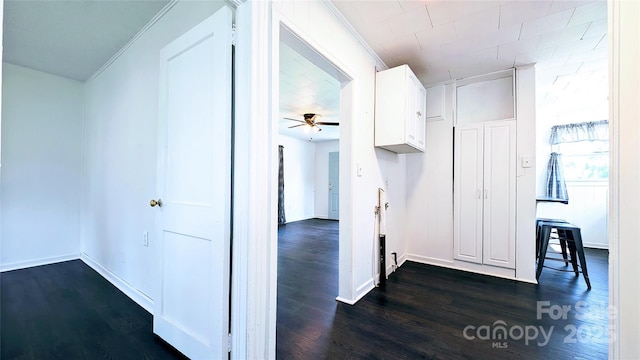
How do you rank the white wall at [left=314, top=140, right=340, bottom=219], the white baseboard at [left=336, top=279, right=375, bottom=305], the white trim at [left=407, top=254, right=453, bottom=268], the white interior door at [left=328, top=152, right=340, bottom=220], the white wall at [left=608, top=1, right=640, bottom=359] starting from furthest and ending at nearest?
the white wall at [left=314, top=140, right=340, bottom=219] → the white interior door at [left=328, top=152, right=340, bottom=220] → the white trim at [left=407, top=254, right=453, bottom=268] → the white baseboard at [left=336, top=279, right=375, bottom=305] → the white wall at [left=608, top=1, right=640, bottom=359]

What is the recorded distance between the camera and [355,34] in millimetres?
2352

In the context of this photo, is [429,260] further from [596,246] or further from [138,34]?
[138,34]

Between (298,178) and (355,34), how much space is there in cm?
523

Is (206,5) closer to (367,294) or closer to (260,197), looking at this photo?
(260,197)

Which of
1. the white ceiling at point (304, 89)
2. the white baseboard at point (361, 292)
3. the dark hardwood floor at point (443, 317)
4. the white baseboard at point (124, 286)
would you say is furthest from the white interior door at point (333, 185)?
the white baseboard at point (124, 286)

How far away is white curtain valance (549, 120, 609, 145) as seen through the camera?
4276mm

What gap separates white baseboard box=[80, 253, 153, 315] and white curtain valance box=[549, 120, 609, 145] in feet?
20.6

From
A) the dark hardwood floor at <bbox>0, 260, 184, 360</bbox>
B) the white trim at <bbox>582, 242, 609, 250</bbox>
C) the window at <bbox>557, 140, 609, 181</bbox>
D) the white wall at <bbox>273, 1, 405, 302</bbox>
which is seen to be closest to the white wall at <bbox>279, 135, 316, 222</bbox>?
the white wall at <bbox>273, 1, 405, 302</bbox>

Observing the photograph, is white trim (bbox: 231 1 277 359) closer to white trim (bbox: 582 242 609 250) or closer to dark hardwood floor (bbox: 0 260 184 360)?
dark hardwood floor (bbox: 0 260 184 360)

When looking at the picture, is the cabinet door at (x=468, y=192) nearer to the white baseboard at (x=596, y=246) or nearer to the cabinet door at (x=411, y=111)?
the cabinet door at (x=411, y=111)

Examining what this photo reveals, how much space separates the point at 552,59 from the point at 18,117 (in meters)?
5.98

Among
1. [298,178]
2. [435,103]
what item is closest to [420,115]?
[435,103]

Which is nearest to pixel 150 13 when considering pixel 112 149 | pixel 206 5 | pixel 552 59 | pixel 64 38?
pixel 206 5

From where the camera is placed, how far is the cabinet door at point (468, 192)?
3.18 m
